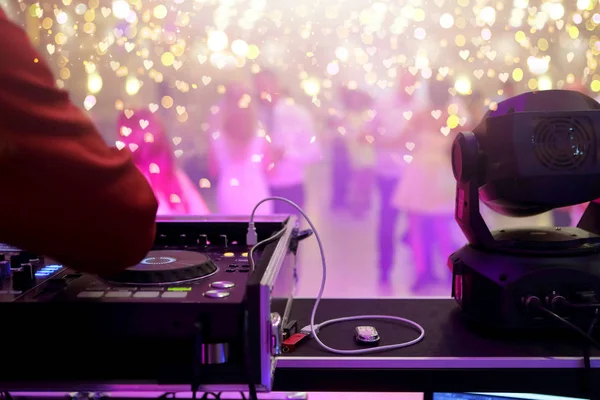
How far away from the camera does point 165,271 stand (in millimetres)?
829

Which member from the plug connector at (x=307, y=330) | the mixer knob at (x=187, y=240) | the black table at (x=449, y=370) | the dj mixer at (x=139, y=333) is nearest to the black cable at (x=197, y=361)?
the dj mixer at (x=139, y=333)

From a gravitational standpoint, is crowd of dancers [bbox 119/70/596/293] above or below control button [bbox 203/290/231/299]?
above

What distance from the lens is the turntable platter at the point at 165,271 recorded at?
822mm

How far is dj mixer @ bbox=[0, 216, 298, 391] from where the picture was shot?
72 centimetres

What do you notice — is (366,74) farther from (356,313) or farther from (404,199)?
(356,313)

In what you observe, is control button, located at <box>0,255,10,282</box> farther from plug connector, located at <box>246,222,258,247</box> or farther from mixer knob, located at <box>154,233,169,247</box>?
plug connector, located at <box>246,222,258,247</box>

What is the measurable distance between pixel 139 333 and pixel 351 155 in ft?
3.13

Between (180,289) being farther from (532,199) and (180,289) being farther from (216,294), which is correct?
(532,199)

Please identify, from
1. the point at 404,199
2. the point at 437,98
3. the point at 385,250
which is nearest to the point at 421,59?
the point at 437,98

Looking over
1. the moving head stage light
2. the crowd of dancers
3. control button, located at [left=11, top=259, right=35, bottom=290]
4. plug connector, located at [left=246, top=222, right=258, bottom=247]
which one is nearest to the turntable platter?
control button, located at [left=11, top=259, right=35, bottom=290]

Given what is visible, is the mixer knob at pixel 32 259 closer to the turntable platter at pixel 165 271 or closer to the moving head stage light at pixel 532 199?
the turntable platter at pixel 165 271

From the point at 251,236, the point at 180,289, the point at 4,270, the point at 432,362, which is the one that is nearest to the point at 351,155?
the point at 251,236

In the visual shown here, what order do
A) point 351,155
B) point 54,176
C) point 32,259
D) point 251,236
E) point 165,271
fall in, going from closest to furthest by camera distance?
1. point 54,176
2. point 165,271
3. point 32,259
4. point 251,236
5. point 351,155

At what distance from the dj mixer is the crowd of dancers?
2.49 feet
